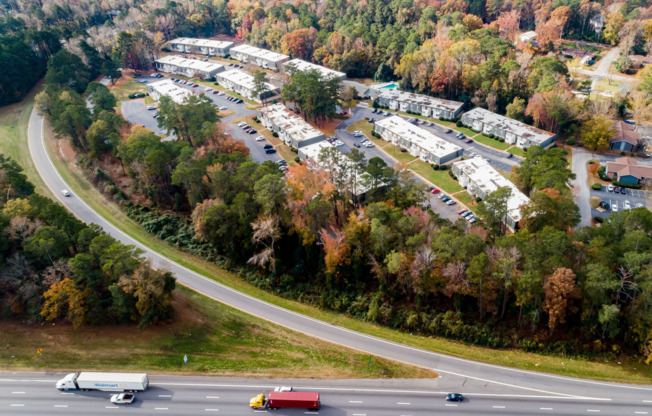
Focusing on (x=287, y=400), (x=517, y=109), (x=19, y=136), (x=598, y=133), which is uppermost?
(x=517, y=109)

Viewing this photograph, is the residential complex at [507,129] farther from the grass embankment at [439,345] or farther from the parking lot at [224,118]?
the grass embankment at [439,345]


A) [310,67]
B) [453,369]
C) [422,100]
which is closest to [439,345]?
[453,369]

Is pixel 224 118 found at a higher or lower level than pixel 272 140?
higher

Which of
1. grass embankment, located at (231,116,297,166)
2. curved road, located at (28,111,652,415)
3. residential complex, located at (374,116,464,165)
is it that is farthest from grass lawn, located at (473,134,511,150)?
curved road, located at (28,111,652,415)

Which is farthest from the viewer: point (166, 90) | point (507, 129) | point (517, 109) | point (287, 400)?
point (166, 90)

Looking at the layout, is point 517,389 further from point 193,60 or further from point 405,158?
point 193,60

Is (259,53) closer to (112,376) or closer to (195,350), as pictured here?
(195,350)

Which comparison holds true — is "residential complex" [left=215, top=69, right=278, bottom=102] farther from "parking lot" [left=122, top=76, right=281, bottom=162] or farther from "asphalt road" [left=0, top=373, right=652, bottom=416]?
"asphalt road" [left=0, top=373, right=652, bottom=416]
